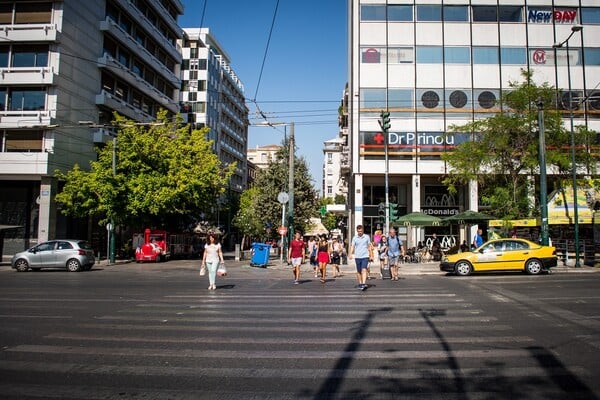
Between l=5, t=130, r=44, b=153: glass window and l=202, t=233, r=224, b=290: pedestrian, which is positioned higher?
l=5, t=130, r=44, b=153: glass window

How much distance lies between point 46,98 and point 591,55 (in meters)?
41.0

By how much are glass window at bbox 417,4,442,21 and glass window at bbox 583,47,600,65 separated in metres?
11.8

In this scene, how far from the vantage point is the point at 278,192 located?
44469mm

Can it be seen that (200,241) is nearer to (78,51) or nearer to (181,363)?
(78,51)

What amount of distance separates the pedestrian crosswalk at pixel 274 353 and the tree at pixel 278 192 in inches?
1293

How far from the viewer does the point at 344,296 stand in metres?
12.8

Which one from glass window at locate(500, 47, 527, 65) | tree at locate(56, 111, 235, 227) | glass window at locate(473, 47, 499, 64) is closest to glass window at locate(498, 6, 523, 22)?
glass window at locate(500, 47, 527, 65)

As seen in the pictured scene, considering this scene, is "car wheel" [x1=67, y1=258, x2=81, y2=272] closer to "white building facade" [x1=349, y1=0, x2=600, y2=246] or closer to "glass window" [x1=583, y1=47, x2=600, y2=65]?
"white building facade" [x1=349, y1=0, x2=600, y2=246]

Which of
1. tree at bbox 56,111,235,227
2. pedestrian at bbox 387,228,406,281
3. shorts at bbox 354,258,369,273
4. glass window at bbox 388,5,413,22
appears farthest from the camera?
glass window at bbox 388,5,413,22

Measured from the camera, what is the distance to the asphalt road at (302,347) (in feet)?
16.6

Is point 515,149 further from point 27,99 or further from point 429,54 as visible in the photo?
point 27,99

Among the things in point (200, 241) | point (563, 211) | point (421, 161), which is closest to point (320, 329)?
point (563, 211)

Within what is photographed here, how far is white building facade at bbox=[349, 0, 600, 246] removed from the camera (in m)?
38.2

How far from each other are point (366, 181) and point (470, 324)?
33599 mm
